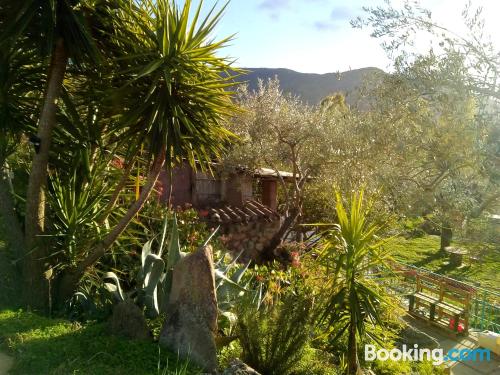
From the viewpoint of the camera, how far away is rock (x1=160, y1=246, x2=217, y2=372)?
4445mm

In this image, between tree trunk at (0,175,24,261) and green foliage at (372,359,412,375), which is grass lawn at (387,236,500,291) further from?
tree trunk at (0,175,24,261)

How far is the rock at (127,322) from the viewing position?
15.0 ft

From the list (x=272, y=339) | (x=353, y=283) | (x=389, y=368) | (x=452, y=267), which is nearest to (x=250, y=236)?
(x=389, y=368)

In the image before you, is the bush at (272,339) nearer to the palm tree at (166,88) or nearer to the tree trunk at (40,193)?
the palm tree at (166,88)

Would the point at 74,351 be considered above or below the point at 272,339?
above

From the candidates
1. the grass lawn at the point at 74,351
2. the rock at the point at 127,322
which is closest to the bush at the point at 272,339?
the grass lawn at the point at 74,351

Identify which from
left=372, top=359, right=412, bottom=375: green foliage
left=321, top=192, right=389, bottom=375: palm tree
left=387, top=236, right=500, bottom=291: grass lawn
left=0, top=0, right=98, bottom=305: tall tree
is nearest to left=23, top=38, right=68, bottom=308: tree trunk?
left=0, top=0, right=98, bottom=305: tall tree

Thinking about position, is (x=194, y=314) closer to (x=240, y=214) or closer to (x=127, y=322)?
(x=127, y=322)

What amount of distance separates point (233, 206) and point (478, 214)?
24.2 ft

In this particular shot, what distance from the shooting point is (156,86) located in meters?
5.20

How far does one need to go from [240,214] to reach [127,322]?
770 centimetres

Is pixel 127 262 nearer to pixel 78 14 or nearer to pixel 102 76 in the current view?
pixel 102 76

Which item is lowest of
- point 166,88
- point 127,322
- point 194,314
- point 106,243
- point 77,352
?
point 77,352

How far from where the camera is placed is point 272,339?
15.7ft
